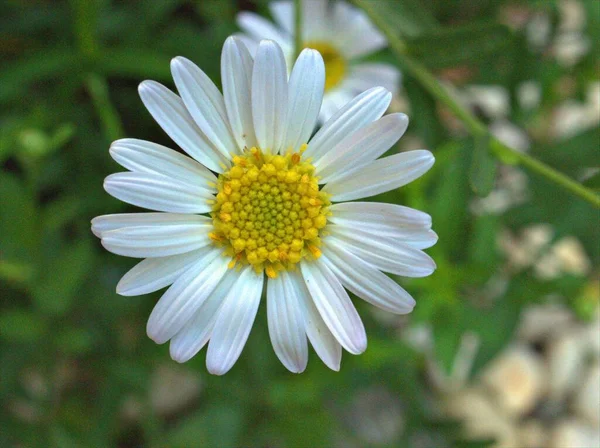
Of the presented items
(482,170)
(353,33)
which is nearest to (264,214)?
(482,170)

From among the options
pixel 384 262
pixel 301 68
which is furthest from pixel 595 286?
pixel 301 68

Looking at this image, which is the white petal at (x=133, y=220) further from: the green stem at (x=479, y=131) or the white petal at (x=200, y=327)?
the green stem at (x=479, y=131)

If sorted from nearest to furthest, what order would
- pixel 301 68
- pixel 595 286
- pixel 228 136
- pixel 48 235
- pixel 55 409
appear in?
pixel 301 68
pixel 228 136
pixel 48 235
pixel 55 409
pixel 595 286

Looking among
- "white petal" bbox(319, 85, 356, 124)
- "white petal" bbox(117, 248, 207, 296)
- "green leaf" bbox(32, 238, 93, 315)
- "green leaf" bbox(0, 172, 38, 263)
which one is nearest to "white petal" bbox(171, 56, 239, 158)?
"white petal" bbox(117, 248, 207, 296)

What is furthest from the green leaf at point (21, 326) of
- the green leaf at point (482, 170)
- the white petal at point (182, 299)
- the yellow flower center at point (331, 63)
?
the green leaf at point (482, 170)

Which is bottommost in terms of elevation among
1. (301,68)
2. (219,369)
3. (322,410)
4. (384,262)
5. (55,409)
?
(322,410)

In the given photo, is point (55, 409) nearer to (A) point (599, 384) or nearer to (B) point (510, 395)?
(B) point (510, 395)

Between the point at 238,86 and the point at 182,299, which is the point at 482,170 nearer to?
the point at 238,86
